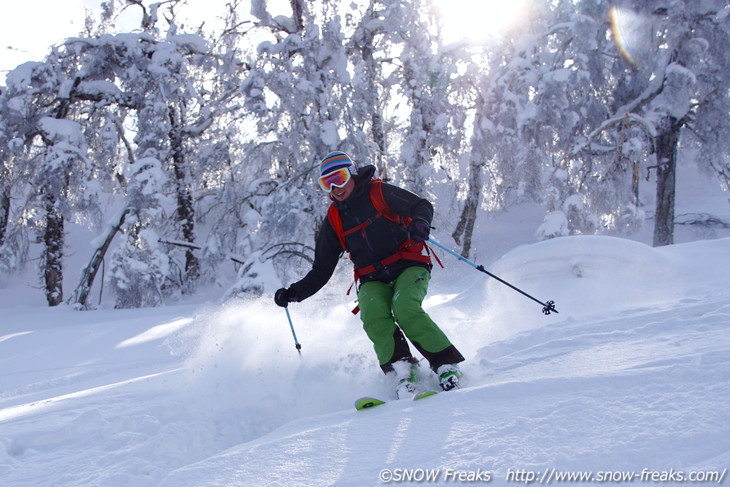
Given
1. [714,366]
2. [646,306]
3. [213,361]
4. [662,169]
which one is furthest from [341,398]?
[662,169]

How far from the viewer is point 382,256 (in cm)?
421

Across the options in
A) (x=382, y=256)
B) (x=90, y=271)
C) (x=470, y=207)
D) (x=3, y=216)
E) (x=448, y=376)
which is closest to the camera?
(x=448, y=376)

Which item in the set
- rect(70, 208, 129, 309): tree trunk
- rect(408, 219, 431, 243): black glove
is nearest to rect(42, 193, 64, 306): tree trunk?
rect(70, 208, 129, 309): tree trunk

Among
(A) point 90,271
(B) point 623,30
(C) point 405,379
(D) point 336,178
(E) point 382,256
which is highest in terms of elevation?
(B) point 623,30

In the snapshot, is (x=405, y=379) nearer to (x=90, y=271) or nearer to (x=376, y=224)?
(x=376, y=224)

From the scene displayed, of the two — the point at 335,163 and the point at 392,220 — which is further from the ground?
the point at 335,163

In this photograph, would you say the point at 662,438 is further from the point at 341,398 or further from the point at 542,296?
the point at 542,296

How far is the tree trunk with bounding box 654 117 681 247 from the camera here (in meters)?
15.3

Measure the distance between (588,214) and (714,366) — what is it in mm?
14455

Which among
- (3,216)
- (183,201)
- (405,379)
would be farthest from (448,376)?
(3,216)

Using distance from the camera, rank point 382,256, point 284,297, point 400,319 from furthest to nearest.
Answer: point 284,297 < point 382,256 < point 400,319

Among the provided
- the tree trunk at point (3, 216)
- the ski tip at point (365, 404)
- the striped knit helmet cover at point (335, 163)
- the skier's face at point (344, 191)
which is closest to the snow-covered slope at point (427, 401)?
the ski tip at point (365, 404)

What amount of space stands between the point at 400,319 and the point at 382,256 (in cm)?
61

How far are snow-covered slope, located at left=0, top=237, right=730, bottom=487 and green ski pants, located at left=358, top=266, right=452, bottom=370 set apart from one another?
277 millimetres
